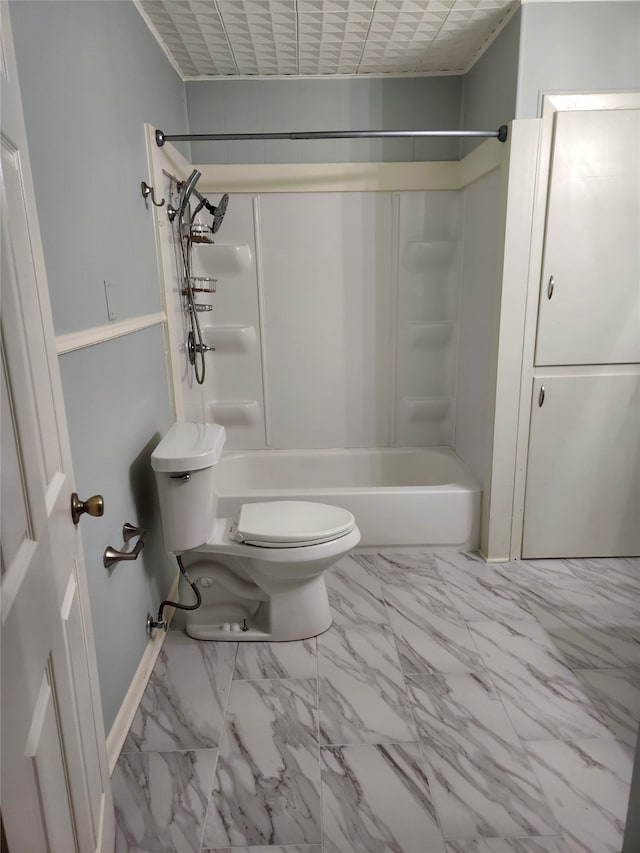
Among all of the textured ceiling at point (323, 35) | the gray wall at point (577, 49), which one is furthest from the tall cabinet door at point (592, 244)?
the textured ceiling at point (323, 35)

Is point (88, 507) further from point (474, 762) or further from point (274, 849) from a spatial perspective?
point (474, 762)

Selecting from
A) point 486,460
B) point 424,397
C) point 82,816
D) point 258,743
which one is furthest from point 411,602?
point 82,816

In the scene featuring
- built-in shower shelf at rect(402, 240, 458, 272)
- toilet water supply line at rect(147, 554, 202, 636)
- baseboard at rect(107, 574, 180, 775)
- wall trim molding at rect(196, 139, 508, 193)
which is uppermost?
wall trim molding at rect(196, 139, 508, 193)

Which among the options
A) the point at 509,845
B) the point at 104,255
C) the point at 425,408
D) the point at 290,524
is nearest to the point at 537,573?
the point at 425,408

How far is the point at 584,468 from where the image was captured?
2516 millimetres

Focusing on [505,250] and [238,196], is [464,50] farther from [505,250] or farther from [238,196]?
[238,196]

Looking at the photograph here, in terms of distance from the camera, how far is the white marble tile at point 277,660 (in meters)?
1.91

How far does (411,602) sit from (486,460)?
77 cm

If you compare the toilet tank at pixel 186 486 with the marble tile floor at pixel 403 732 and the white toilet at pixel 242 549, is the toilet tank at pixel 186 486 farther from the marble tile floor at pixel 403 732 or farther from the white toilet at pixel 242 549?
the marble tile floor at pixel 403 732

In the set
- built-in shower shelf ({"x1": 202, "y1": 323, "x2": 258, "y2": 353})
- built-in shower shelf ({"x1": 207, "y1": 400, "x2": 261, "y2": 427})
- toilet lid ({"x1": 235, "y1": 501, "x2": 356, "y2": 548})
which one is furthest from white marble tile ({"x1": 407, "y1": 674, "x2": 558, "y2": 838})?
built-in shower shelf ({"x1": 202, "y1": 323, "x2": 258, "y2": 353})

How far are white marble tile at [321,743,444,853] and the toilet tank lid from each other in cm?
96

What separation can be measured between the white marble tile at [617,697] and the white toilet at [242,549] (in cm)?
92

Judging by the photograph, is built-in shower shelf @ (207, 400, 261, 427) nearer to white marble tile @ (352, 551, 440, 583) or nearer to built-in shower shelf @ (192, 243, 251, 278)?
built-in shower shelf @ (192, 243, 251, 278)

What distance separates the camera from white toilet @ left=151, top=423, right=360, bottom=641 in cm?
189
